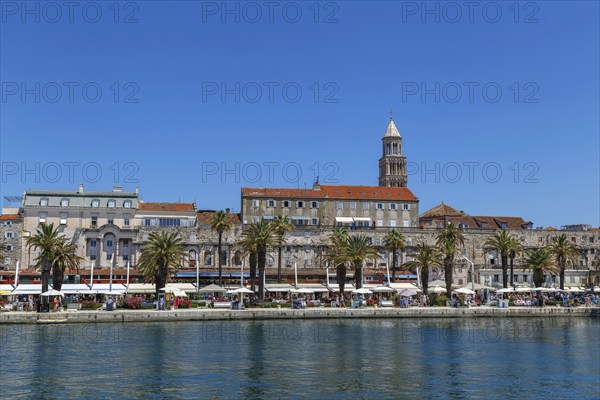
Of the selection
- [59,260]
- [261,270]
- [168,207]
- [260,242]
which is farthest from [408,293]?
[168,207]

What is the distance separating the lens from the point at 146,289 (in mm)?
76438

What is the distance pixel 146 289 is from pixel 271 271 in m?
24.3

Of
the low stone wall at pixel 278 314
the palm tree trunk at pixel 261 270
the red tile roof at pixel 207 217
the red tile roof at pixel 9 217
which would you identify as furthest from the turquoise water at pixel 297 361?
the red tile roof at pixel 207 217

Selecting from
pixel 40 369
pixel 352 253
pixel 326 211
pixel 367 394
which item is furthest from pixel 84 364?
pixel 326 211

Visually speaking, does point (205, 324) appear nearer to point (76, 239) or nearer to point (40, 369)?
point (40, 369)

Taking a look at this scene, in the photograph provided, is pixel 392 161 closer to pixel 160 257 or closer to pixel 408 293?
pixel 408 293

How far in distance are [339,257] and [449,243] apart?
14.3m

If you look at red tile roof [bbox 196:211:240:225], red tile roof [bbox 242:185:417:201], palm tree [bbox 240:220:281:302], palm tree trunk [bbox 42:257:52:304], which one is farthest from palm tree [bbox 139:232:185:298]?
red tile roof [bbox 242:185:417:201]

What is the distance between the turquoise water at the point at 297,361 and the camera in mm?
34125

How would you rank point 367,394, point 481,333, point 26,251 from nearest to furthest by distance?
point 367,394 < point 481,333 < point 26,251

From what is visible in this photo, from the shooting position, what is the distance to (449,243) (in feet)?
275

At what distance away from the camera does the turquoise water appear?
3412cm

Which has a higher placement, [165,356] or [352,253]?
[352,253]

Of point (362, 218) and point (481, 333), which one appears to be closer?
point (481, 333)
